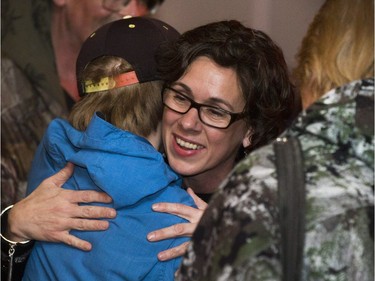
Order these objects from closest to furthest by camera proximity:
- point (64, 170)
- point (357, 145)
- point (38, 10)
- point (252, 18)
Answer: point (357, 145) → point (64, 170) → point (252, 18) → point (38, 10)

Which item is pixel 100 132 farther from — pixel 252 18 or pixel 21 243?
pixel 252 18

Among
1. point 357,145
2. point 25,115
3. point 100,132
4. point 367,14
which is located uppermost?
point 367,14

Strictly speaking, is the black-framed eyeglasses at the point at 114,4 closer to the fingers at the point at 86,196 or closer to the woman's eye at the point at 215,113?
the woman's eye at the point at 215,113

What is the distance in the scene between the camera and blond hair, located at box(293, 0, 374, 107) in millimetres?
1490

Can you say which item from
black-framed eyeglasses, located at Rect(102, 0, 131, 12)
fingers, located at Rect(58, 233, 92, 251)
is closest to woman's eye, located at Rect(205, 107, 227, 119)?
fingers, located at Rect(58, 233, 92, 251)

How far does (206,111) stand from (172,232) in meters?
0.46

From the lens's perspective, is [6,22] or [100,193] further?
[6,22]

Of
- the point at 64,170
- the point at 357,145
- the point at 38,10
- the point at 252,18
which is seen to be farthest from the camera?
the point at 38,10

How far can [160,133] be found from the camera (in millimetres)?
2471

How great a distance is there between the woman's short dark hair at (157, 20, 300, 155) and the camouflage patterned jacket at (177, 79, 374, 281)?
→ 108cm

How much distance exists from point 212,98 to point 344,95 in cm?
103

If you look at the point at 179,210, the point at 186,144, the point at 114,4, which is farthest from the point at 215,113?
the point at 114,4

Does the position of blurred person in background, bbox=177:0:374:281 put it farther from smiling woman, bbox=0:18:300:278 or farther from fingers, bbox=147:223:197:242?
smiling woman, bbox=0:18:300:278

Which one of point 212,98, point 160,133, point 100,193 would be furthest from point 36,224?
point 212,98
